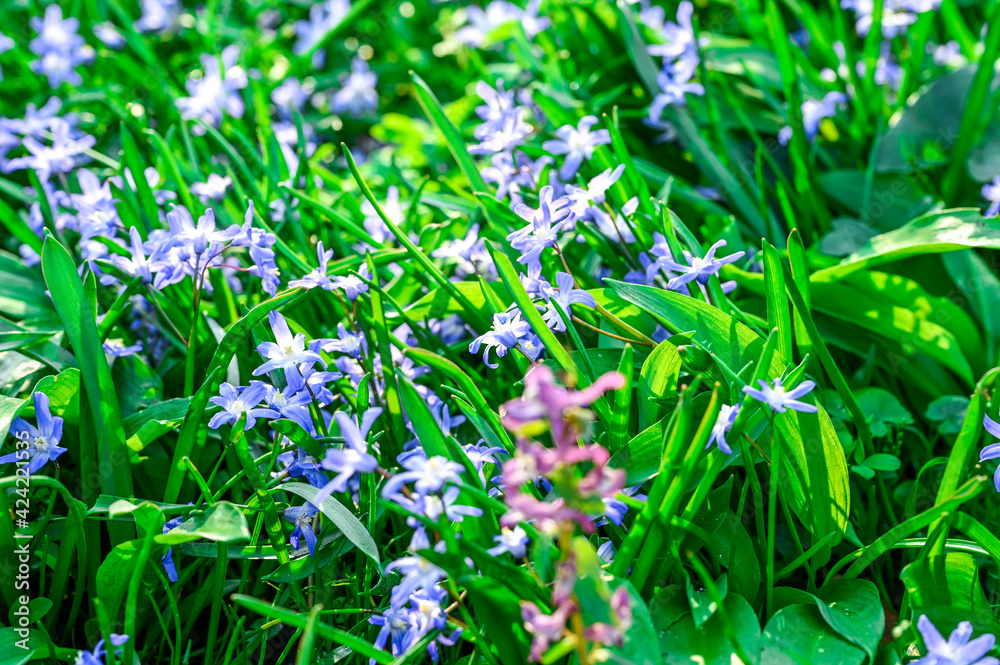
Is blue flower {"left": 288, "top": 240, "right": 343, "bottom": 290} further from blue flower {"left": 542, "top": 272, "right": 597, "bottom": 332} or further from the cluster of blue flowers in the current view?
the cluster of blue flowers

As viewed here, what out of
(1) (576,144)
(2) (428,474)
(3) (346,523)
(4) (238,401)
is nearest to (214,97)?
(1) (576,144)

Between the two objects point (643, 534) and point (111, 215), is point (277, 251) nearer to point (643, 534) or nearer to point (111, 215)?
point (111, 215)

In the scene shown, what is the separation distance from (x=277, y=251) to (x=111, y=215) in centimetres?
45

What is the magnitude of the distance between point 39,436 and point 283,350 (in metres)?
0.56

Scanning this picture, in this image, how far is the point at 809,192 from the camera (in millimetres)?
2447

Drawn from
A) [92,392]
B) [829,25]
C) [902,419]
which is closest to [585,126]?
[902,419]

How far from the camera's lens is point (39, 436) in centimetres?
163

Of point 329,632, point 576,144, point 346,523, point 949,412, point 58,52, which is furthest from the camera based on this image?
point 58,52

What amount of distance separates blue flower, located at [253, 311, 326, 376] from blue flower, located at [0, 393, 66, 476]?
0.46 m

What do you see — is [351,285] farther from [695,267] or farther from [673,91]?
[673,91]

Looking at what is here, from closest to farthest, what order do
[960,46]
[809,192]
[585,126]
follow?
[585,126] → [809,192] → [960,46]

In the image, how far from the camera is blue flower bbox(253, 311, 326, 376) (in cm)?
155

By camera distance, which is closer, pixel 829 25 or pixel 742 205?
pixel 742 205

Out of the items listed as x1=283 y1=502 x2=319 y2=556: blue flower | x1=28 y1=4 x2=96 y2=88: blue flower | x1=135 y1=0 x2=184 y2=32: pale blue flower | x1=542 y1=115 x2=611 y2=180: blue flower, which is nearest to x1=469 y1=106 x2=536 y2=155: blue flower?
x1=542 y1=115 x2=611 y2=180: blue flower
